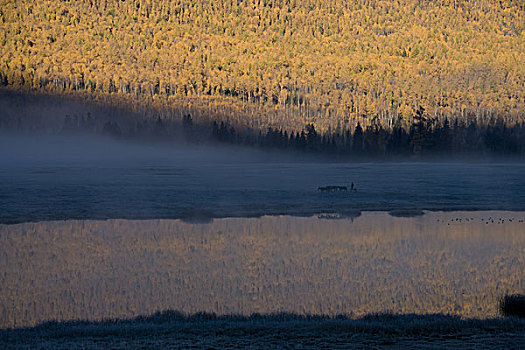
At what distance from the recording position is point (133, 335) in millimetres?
10773

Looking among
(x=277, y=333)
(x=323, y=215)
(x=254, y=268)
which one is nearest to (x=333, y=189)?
(x=323, y=215)

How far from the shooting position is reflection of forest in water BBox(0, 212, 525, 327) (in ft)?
44.2

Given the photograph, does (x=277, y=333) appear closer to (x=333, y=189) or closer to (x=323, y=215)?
(x=323, y=215)

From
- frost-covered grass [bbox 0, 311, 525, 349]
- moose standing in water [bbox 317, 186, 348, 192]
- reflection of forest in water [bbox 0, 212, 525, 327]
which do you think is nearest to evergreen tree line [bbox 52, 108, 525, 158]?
moose standing in water [bbox 317, 186, 348, 192]

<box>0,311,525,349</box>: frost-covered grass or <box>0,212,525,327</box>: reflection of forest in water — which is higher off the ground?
<box>0,311,525,349</box>: frost-covered grass

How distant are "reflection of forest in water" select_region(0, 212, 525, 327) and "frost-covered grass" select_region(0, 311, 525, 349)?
0.91 metres

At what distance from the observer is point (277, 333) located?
35.6ft

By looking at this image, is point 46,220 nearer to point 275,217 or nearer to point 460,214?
point 275,217

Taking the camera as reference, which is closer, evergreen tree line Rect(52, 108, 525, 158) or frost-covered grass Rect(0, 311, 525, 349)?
frost-covered grass Rect(0, 311, 525, 349)

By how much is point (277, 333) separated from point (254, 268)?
21.0 feet

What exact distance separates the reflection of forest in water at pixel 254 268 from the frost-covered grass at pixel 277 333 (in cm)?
91

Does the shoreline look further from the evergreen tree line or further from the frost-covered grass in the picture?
the evergreen tree line

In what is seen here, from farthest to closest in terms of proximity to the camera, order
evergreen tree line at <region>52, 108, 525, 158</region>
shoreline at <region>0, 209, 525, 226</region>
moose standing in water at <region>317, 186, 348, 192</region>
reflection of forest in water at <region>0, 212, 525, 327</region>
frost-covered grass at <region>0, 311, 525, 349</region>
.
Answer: evergreen tree line at <region>52, 108, 525, 158</region>
moose standing in water at <region>317, 186, 348, 192</region>
shoreline at <region>0, 209, 525, 226</region>
reflection of forest in water at <region>0, 212, 525, 327</region>
frost-covered grass at <region>0, 311, 525, 349</region>

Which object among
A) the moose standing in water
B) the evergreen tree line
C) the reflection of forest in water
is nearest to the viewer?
the reflection of forest in water
